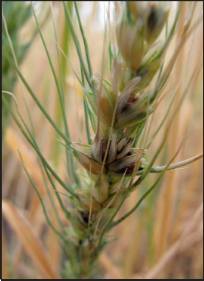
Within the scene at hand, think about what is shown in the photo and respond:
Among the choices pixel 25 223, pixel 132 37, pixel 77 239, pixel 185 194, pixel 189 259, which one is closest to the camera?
pixel 132 37

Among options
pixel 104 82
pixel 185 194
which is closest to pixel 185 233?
pixel 185 194

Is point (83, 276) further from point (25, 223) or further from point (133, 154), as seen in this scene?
point (133, 154)

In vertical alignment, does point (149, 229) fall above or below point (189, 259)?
above

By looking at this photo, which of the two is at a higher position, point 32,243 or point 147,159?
point 147,159

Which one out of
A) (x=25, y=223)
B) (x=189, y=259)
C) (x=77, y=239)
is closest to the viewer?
(x=77, y=239)

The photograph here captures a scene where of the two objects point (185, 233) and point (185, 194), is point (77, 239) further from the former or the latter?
point (185, 194)

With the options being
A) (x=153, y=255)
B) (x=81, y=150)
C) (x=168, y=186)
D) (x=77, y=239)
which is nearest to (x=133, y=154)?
(x=81, y=150)

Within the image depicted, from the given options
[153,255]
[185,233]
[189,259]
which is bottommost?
[189,259]

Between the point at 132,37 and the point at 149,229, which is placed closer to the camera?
the point at 132,37

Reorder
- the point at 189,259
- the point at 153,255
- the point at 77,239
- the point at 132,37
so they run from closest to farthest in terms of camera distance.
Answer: the point at 132,37, the point at 77,239, the point at 153,255, the point at 189,259
